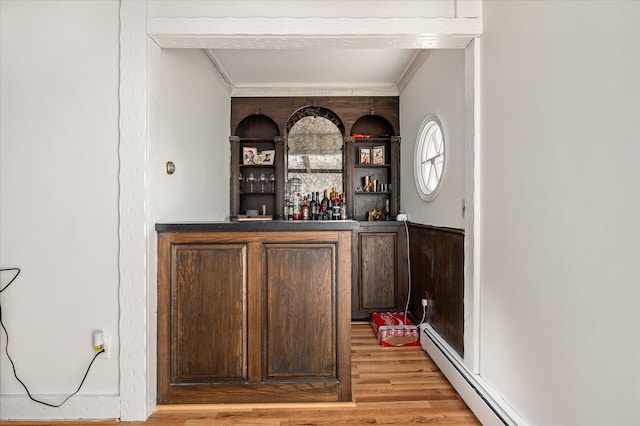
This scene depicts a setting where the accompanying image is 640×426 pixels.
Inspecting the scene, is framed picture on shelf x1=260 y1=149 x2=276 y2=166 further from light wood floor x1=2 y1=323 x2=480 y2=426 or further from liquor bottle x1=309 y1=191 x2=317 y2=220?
light wood floor x1=2 y1=323 x2=480 y2=426

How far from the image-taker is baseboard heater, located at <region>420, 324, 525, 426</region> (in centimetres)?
183

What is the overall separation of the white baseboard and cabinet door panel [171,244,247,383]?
1.18ft

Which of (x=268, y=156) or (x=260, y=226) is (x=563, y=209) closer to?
(x=260, y=226)

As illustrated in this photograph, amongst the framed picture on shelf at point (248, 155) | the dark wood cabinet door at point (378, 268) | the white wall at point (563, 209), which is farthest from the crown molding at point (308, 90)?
the white wall at point (563, 209)

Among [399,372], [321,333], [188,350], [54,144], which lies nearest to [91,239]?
[54,144]

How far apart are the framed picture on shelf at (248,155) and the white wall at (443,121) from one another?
179cm

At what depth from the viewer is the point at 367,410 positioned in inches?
86.0

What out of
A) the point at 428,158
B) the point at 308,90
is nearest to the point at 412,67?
the point at 428,158

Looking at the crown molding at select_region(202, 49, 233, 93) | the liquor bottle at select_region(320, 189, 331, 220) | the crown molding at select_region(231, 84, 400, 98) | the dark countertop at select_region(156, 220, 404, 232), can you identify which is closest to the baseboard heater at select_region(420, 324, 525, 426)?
the dark countertop at select_region(156, 220, 404, 232)

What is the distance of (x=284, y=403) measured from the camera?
223cm

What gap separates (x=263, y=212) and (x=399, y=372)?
2.42 meters

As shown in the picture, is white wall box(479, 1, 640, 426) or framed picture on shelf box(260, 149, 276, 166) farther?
framed picture on shelf box(260, 149, 276, 166)

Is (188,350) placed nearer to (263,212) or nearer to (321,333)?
(321,333)

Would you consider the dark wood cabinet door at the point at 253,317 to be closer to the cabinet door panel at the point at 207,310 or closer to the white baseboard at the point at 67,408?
the cabinet door panel at the point at 207,310
